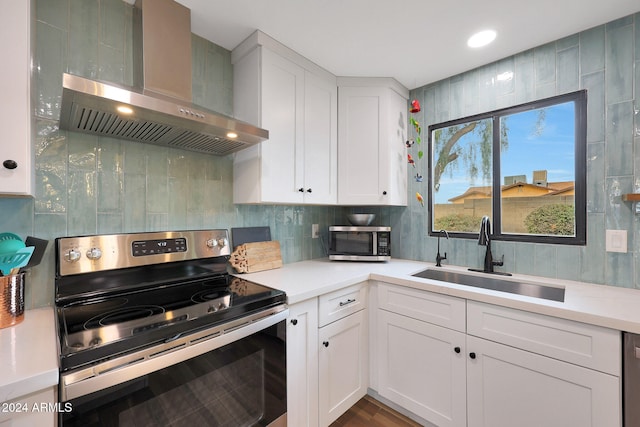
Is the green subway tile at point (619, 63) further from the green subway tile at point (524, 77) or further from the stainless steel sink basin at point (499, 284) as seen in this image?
the stainless steel sink basin at point (499, 284)

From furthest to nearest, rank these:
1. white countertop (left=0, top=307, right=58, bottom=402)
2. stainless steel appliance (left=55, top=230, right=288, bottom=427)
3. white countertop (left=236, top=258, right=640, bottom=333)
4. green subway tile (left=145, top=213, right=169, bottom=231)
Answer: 1. green subway tile (left=145, top=213, right=169, bottom=231)
2. white countertop (left=236, top=258, right=640, bottom=333)
3. stainless steel appliance (left=55, top=230, right=288, bottom=427)
4. white countertop (left=0, top=307, right=58, bottom=402)

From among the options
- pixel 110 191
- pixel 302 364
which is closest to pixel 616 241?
pixel 302 364

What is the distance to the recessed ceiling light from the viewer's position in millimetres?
1630

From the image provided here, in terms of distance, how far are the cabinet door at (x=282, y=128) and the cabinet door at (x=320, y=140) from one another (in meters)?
0.06

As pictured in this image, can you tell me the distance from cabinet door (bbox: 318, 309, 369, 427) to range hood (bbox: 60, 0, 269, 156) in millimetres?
1188

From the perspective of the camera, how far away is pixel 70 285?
1.18 metres

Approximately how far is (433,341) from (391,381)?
434 mm

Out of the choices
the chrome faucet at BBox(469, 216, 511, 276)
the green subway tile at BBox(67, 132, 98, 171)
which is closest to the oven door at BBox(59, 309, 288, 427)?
the green subway tile at BBox(67, 132, 98, 171)

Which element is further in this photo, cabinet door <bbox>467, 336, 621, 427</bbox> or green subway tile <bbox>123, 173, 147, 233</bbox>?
green subway tile <bbox>123, 173, 147, 233</bbox>

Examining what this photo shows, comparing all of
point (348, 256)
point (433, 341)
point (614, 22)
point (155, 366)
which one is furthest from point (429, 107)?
point (155, 366)

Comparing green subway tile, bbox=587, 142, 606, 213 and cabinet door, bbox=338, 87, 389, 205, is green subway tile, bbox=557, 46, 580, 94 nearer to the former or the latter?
green subway tile, bbox=587, 142, 606, 213

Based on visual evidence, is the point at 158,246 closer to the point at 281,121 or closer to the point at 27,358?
the point at 27,358

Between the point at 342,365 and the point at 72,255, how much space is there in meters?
1.49

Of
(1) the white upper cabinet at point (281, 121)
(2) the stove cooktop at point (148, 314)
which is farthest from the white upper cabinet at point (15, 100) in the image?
(1) the white upper cabinet at point (281, 121)
